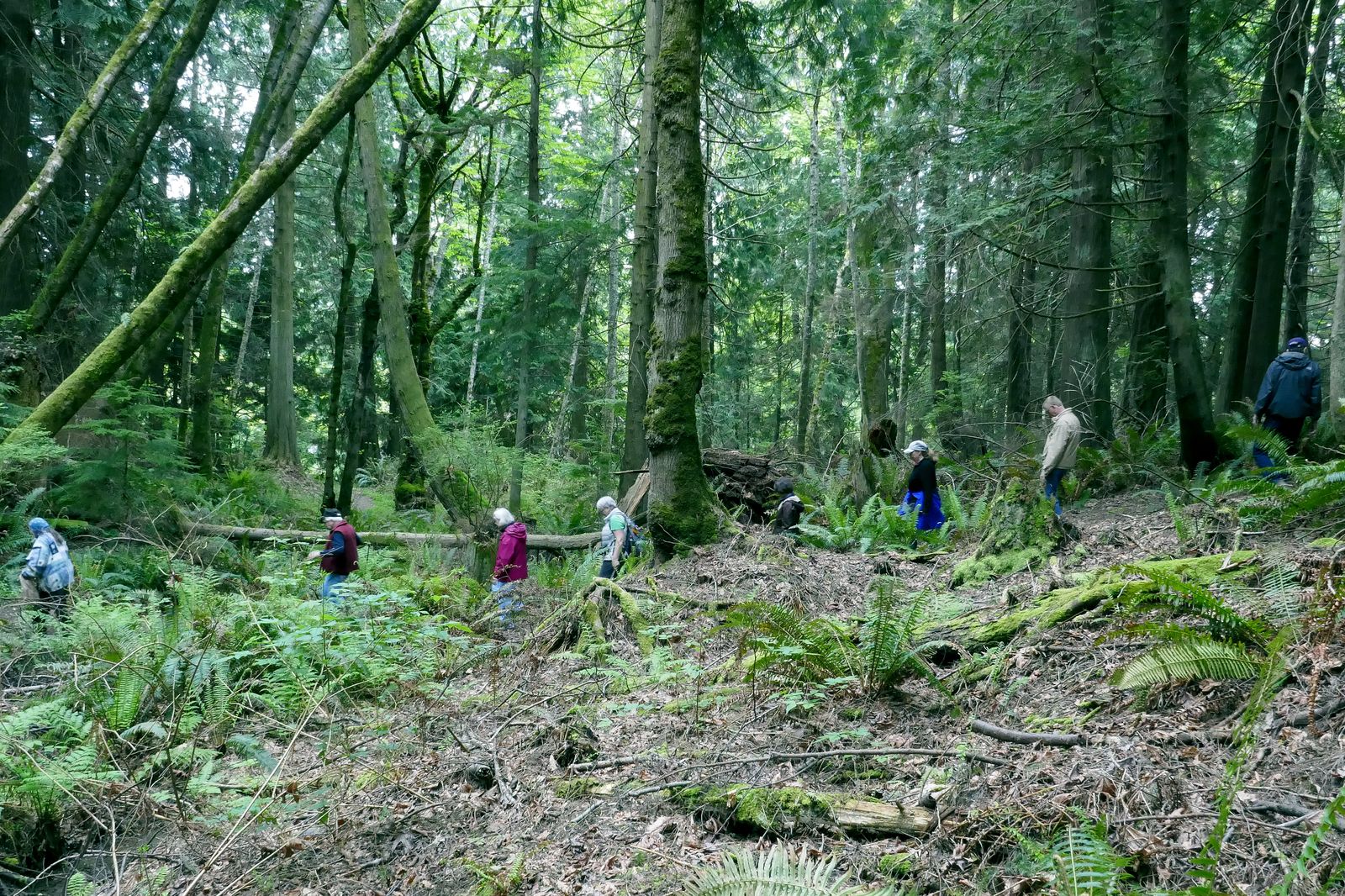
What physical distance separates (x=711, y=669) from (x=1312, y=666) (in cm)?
291

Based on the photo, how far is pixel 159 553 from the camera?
32.7 ft

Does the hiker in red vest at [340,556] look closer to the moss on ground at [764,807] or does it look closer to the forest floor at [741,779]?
the forest floor at [741,779]

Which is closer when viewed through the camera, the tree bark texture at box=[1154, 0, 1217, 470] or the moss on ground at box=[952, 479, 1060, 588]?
the moss on ground at box=[952, 479, 1060, 588]

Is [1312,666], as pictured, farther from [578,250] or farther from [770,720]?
[578,250]

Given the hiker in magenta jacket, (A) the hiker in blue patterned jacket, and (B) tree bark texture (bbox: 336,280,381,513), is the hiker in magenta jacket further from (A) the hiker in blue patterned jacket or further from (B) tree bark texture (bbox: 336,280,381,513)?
(B) tree bark texture (bbox: 336,280,381,513)

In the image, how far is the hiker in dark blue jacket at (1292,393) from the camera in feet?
29.6

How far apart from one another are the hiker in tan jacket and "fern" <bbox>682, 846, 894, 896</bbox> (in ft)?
24.7

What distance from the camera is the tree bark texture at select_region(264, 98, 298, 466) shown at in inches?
732

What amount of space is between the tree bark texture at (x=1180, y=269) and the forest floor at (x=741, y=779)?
224 inches

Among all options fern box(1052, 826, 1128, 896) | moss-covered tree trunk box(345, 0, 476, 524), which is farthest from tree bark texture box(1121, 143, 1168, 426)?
fern box(1052, 826, 1128, 896)

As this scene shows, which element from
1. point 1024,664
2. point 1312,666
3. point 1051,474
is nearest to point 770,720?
point 1024,664

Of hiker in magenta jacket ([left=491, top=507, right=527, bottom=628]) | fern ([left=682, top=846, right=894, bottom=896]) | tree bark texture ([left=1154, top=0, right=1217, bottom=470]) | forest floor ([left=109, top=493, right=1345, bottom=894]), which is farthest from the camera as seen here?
hiker in magenta jacket ([left=491, top=507, right=527, bottom=628])

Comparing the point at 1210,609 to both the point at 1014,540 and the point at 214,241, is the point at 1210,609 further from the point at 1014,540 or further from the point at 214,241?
the point at 214,241

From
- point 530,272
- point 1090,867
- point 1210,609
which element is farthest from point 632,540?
point 1090,867
